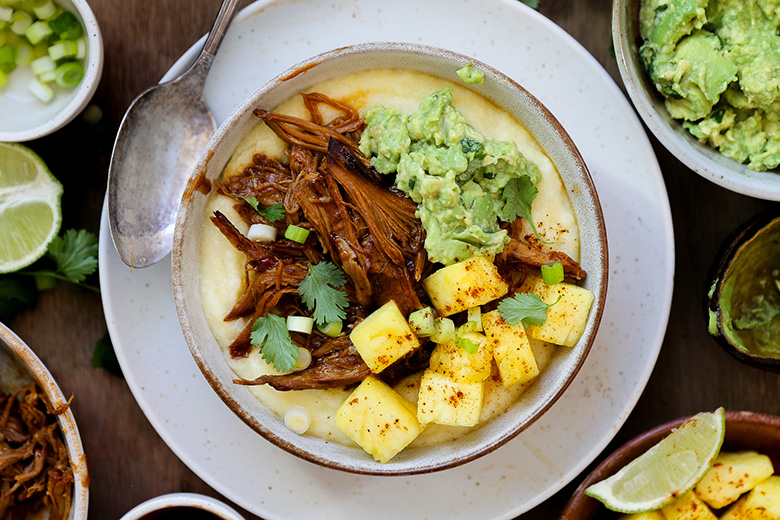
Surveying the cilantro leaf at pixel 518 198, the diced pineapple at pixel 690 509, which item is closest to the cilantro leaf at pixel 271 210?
the cilantro leaf at pixel 518 198

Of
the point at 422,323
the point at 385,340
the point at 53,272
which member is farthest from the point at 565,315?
the point at 53,272

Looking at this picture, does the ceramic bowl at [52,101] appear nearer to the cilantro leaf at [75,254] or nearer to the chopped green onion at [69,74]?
the chopped green onion at [69,74]

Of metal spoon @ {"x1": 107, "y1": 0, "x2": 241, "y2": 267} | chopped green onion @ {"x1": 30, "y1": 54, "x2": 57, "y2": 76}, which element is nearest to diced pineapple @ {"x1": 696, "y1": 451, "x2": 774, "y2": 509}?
metal spoon @ {"x1": 107, "y1": 0, "x2": 241, "y2": 267}

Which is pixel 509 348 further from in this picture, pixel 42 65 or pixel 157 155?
pixel 42 65

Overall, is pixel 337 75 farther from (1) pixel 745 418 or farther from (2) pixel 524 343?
(1) pixel 745 418

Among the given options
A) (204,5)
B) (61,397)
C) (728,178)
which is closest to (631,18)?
(728,178)

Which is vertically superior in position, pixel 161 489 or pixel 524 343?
pixel 524 343
